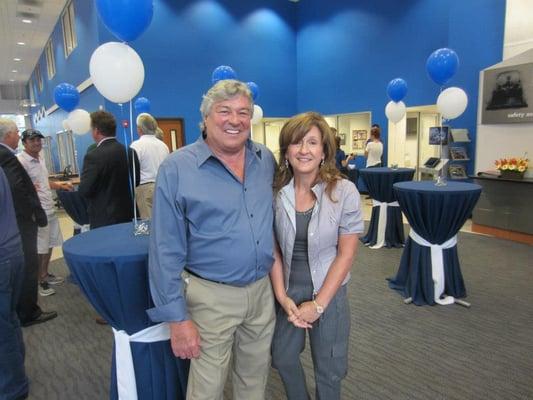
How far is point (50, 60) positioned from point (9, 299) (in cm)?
1341

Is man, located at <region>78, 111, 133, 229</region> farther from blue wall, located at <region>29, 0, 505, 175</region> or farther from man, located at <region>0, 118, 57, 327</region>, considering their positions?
blue wall, located at <region>29, 0, 505, 175</region>

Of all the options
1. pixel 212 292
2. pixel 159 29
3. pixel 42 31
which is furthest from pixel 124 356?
pixel 42 31

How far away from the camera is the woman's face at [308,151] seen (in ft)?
4.84

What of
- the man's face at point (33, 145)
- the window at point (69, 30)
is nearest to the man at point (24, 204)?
the man's face at point (33, 145)

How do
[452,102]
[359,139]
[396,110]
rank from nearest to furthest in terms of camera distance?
[452,102], [396,110], [359,139]

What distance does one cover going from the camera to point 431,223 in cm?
304

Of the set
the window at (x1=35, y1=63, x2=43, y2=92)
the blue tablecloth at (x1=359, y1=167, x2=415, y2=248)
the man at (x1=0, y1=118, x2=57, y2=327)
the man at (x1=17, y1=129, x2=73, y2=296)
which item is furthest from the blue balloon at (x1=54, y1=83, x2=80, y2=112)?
the window at (x1=35, y1=63, x2=43, y2=92)

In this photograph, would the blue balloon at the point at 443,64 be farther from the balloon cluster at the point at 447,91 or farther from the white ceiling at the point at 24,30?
the white ceiling at the point at 24,30

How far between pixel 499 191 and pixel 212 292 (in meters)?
5.26

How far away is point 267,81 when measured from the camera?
33.1ft

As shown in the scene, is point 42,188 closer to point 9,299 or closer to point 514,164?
point 9,299

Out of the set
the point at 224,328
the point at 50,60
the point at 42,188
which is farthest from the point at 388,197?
the point at 50,60

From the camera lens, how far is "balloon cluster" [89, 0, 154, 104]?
6.57 ft

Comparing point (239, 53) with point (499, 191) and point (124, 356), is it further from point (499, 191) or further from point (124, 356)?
point (124, 356)
